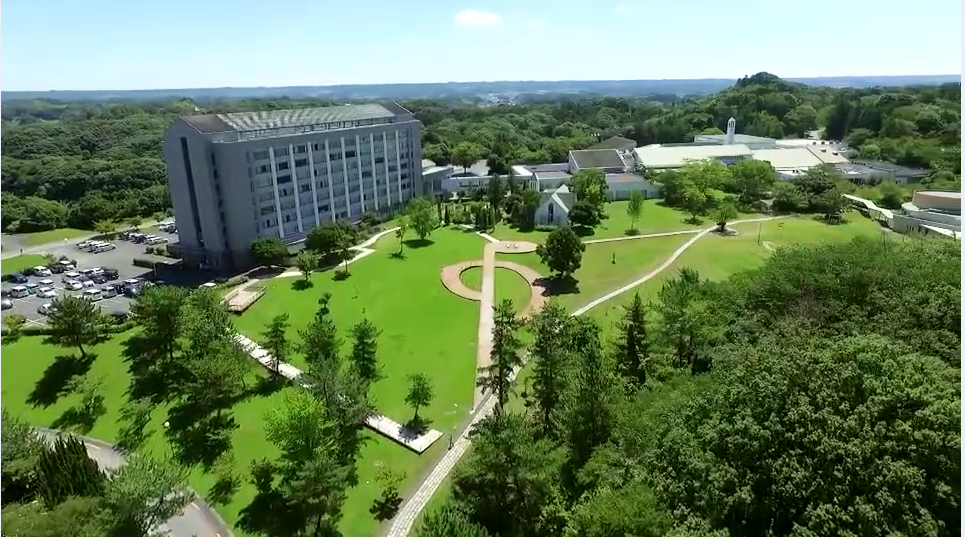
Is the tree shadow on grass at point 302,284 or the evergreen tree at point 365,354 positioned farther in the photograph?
the tree shadow on grass at point 302,284

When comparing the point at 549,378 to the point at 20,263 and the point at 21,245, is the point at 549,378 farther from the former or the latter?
the point at 21,245

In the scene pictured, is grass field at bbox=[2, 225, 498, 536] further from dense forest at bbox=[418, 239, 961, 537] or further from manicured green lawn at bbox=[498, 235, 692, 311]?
manicured green lawn at bbox=[498, 235, 692, 311]

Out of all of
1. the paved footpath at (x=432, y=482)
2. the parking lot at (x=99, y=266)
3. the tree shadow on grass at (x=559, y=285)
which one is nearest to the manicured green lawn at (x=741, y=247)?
the tree shadow on grass at (x=559, y=285)

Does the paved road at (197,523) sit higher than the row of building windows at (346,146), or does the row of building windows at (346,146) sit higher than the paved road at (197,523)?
the row of building windows at (346,146)

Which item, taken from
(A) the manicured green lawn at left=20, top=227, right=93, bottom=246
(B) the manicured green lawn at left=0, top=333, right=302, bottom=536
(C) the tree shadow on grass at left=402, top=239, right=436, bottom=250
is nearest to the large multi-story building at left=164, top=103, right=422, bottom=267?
(C) the tree shadow on grass at left=402, top=239, right=436, bottom=250

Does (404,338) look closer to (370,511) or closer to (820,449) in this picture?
(370,511)

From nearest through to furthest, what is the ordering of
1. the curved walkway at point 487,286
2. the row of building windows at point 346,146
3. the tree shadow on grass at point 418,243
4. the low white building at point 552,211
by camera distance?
1. the curved walkway at point 487,286
2. the row of building windows at point 346,146
3. the tree shadow on grass at point 418,243
4. the low white building at point 552,211

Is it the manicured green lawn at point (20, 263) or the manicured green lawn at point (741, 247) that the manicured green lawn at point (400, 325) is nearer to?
the manicured green lawn at point (741, 247)

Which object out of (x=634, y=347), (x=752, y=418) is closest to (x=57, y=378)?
(x=634, y=347)
